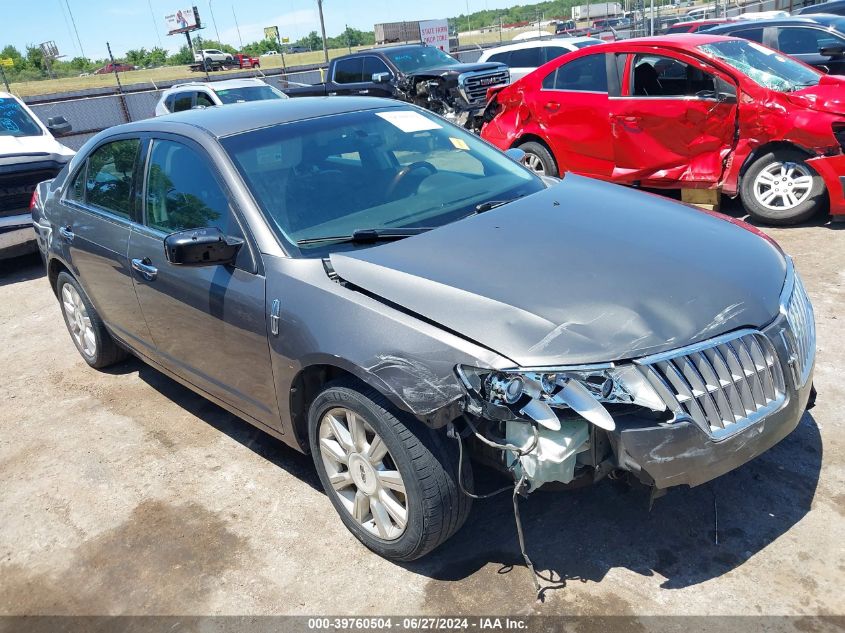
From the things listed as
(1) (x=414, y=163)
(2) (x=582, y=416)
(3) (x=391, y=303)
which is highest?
(1) (x=414, y=163)

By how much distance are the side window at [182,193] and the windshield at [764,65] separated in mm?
5164

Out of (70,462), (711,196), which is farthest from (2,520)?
(711,196)

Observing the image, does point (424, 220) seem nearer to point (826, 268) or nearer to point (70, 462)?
point (70, 462)

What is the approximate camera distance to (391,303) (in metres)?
2.67

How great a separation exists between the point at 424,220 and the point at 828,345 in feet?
8.64

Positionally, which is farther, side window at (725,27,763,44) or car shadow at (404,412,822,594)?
side window at (725,27,763,44)

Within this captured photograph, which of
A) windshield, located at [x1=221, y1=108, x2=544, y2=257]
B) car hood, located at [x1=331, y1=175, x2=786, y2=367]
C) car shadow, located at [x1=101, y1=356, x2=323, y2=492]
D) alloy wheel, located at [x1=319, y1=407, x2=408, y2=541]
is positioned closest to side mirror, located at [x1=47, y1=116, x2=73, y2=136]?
car shadow, located at [x1=101, y1=356, x2=323, y2=492]

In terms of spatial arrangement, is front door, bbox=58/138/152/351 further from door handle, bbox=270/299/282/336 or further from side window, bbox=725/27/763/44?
side window, bbox=725/27/763/44

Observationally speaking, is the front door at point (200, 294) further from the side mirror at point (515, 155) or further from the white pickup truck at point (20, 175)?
the white pickup truck at point (20, 175)

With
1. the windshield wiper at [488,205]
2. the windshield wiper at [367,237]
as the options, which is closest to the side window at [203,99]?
the windshield wiper at [488,205]

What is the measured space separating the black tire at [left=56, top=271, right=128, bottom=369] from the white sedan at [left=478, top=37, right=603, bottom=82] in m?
11.4

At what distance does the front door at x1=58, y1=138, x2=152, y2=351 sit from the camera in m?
4.02

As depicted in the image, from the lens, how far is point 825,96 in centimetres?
606

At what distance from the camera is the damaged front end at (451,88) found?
42.3 ft
